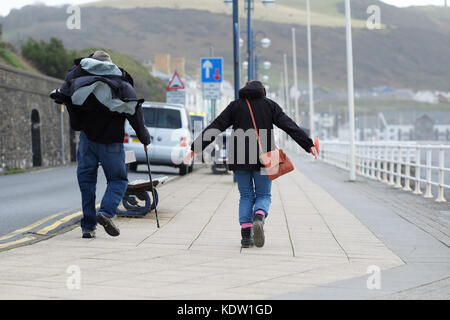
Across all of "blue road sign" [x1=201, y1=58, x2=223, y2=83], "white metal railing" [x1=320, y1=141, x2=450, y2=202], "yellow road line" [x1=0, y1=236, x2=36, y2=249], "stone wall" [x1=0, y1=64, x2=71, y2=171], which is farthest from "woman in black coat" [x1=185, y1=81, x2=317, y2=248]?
"stone wall" [x1=0, y1=64, x2=71, y2=171]

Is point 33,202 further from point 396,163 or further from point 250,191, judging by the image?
point 396,163

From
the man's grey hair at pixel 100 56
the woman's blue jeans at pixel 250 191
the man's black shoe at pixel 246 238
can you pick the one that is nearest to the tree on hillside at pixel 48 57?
the man's grey hair at pixel 100 56

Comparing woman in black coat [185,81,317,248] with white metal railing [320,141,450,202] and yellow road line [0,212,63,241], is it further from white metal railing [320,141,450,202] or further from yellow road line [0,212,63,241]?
white metal railing [320,141,450,202]

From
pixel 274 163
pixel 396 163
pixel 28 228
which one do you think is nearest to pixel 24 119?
pixel 396 163

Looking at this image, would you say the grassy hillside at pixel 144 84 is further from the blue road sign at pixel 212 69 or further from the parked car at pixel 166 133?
the parked car at pixel 166 133

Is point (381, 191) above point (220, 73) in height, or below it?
below

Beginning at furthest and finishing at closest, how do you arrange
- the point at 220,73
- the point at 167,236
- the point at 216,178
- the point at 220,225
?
the point at 220,73, the point at 216,178, the point at 220,225, the point at 167,236

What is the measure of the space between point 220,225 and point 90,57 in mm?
2794

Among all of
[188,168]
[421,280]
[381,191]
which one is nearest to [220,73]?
[188,168]

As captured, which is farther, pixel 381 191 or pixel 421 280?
pixel 381 191

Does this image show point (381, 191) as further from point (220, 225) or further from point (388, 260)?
point (388, 260)

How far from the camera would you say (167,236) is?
27.7 feet

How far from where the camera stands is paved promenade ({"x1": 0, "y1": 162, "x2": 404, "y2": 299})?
5.42 metres

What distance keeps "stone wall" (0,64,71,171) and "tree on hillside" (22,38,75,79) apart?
11383 mm
